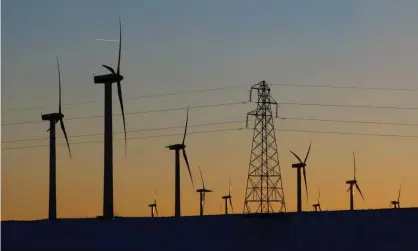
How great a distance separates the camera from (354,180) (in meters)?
153

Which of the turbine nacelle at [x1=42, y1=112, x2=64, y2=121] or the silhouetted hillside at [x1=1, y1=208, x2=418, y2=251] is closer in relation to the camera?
the silhouetted hillside at [x1=1, y1=208, x2=418, y2=251]

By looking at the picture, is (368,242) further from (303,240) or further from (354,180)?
(354,180)

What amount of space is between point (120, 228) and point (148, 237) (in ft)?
7.73

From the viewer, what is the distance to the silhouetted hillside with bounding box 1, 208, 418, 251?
76312mm

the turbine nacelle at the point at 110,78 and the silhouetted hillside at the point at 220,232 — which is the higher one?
the turbine nacelle at the point at 110,78

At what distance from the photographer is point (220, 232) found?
265 ft

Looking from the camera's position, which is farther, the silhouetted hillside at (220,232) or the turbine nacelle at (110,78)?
the turbine nacelle at (110,78)

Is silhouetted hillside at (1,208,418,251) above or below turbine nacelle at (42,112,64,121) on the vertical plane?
below

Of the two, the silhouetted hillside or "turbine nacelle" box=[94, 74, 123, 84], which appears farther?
"turbine nacelle" box=[94, 74, 123, 84]

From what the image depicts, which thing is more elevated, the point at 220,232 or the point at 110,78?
the point at 110,78

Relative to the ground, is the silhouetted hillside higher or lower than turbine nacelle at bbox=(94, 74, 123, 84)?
lower

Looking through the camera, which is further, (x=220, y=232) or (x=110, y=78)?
(x=110, y=78)

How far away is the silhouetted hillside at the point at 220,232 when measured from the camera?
76.3 meters

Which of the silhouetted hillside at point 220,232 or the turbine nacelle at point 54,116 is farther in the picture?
the turbine nacelle at point 54,116
